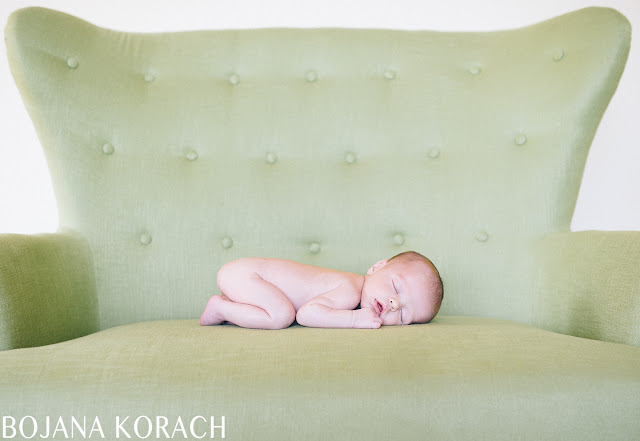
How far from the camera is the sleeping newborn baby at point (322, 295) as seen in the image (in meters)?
1.38

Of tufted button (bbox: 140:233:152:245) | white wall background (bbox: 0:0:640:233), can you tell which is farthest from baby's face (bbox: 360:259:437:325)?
white wall background (bbox: 0:0:640:233)

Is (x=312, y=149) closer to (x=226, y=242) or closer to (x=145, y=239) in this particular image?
(x=226, y=242)

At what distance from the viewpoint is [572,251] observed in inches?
57.2

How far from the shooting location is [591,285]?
1322 mm

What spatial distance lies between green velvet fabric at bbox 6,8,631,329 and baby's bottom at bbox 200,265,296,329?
0.21 m

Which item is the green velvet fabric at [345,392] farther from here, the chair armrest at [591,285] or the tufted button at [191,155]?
the tufted button at [191,155]

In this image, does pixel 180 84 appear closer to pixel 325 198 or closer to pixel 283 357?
pixel 325 198

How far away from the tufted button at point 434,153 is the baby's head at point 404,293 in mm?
379

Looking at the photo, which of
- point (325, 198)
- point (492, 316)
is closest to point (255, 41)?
point (325, 198)

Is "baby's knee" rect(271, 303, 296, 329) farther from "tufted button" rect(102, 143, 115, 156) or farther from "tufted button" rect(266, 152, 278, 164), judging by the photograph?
"tufted button" rect(102, 143, 115, 156)

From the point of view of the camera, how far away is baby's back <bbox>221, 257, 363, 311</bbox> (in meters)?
1.48

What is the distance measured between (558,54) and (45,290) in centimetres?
152

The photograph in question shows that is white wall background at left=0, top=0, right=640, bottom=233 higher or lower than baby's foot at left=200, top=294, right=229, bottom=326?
higher

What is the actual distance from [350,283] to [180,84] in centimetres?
81
